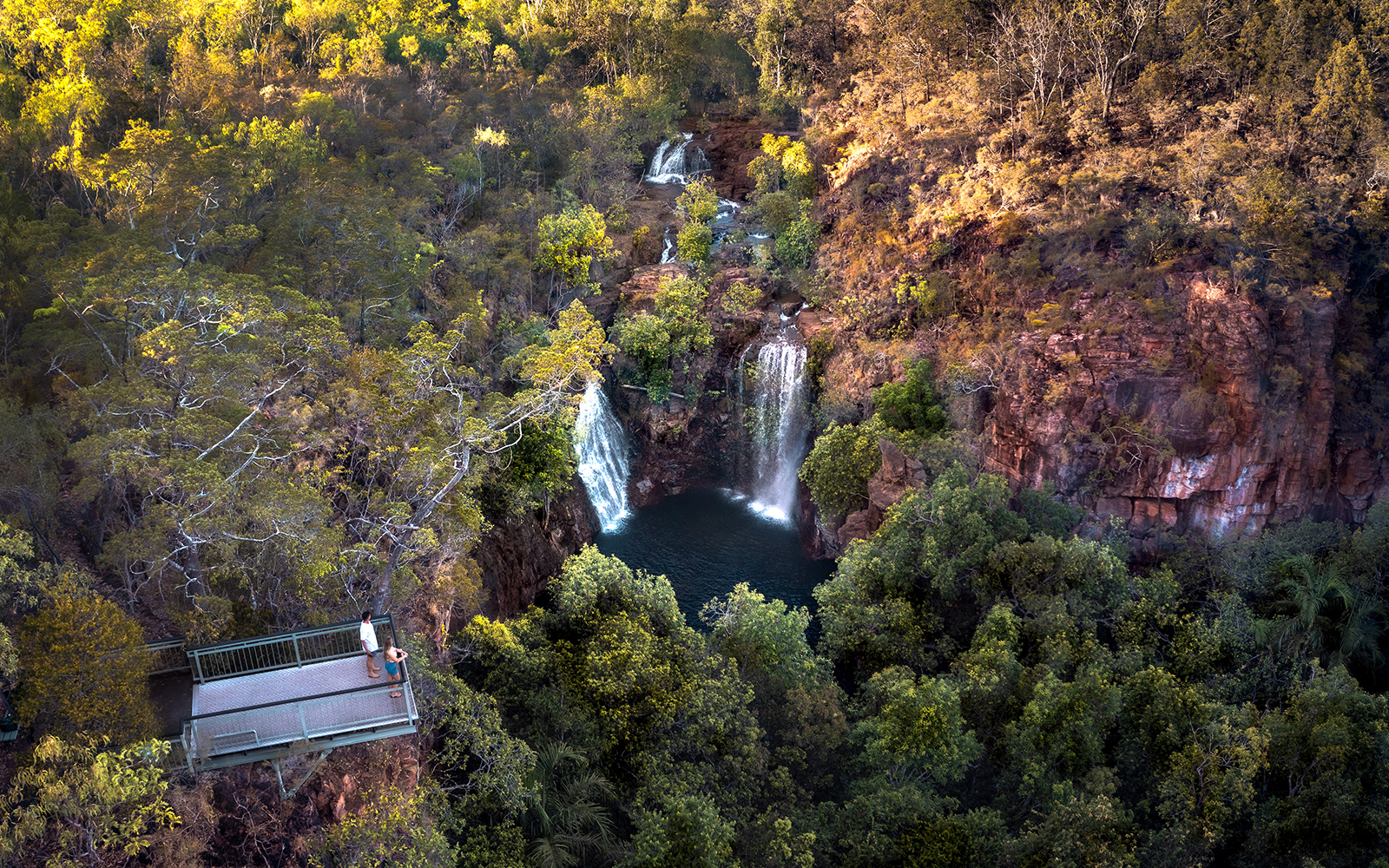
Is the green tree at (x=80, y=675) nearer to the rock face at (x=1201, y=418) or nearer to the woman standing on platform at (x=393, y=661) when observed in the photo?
the woman standing on platform at (x=393, y=661)

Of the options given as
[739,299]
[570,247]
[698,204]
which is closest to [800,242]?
[739,299]

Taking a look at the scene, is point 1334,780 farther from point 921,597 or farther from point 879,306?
point 879,306

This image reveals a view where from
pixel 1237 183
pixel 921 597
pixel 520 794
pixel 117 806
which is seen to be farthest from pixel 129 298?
pixel 1237 183

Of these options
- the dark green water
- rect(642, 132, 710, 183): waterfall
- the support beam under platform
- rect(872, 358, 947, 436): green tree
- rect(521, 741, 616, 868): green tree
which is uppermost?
rect(642, 132, 710, 183): waterfall

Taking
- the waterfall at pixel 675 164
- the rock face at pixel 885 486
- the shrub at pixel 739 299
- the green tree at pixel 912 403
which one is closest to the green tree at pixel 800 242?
the shrub at pixel 739 299

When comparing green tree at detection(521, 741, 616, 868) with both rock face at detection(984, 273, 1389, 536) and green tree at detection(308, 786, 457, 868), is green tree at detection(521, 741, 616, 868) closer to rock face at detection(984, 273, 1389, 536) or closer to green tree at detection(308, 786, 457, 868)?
green tree at detection(308, 786, 457, 868)

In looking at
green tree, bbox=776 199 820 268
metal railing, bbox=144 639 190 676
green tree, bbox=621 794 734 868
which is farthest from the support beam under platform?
green tree, bbox=776 199 820 268
